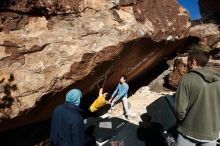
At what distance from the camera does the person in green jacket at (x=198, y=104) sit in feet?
10.7

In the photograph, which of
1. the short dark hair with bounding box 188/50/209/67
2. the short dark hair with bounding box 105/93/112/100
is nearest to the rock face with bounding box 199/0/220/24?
the short dark hair with bounding box 105/93/112/100

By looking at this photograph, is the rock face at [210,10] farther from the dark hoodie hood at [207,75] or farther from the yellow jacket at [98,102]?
the dark hoodie hood at [207,75]

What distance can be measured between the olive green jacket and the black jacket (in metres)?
1.27

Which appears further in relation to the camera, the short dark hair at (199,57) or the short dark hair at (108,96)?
the short dark hair at (108,96)

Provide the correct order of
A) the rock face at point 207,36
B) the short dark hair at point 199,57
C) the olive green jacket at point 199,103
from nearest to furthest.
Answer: the olive green jacket at point 199,103 → the short dark hair at point 199,57 → the rock face at point 207,36

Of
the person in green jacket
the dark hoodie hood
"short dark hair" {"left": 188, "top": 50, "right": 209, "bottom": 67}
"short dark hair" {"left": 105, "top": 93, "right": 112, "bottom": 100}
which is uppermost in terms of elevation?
"short dark hair" {"left": 188, "top": 50, "right": 209, "bottom": 67}

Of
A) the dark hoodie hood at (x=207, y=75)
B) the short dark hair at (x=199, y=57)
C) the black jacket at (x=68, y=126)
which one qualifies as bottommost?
the black jacket at (x=68, y=126)

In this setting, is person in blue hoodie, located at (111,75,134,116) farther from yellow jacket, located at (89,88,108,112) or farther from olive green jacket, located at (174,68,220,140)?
olive green jacket, located at (174,68,220,140)

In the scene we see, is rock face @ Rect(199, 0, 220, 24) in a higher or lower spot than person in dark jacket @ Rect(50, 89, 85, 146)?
higher

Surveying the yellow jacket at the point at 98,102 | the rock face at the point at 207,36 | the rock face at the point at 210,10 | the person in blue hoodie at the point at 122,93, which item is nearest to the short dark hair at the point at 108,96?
the person in blue hoodie at the point at 122,93

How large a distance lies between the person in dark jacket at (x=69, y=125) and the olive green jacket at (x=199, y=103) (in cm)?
128

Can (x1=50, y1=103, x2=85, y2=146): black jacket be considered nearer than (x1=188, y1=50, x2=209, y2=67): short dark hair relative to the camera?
No

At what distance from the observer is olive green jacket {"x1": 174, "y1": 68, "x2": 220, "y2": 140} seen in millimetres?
3270

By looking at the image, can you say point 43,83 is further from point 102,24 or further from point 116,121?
point 116,121
